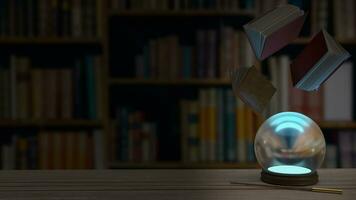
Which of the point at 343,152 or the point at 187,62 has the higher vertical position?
the point at 187,62

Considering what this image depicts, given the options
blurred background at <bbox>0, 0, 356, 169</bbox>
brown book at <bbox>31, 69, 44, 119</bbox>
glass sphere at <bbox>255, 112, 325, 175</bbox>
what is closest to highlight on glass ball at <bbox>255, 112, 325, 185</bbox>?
glass sphere at <bbox>255, 112, 325, 175</bbox>

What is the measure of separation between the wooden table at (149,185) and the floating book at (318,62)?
0.20m

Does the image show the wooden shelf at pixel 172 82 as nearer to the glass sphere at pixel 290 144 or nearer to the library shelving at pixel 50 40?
the library shelving at pixel 50 40

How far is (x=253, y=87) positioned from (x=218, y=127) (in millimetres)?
1468

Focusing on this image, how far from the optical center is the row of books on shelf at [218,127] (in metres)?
2.48

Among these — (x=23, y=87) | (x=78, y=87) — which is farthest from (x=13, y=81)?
Answer: (x=78, y=87)

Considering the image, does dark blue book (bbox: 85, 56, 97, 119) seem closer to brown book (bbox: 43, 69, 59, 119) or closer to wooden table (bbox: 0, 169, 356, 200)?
brown book (bbox: 43, 69, 59, 119)

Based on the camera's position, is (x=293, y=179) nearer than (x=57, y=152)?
Yes

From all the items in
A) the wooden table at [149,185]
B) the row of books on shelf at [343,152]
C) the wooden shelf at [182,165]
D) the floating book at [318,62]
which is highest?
the floating book at [318,62]

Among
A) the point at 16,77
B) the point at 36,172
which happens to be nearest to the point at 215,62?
the point at 16,77

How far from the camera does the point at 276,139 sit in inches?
39.1

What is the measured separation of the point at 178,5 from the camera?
2.48 meters

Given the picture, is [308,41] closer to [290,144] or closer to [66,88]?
[66,88]

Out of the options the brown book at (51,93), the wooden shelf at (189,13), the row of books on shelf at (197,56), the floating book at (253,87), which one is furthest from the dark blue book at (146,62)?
the floating book at (253,87)
